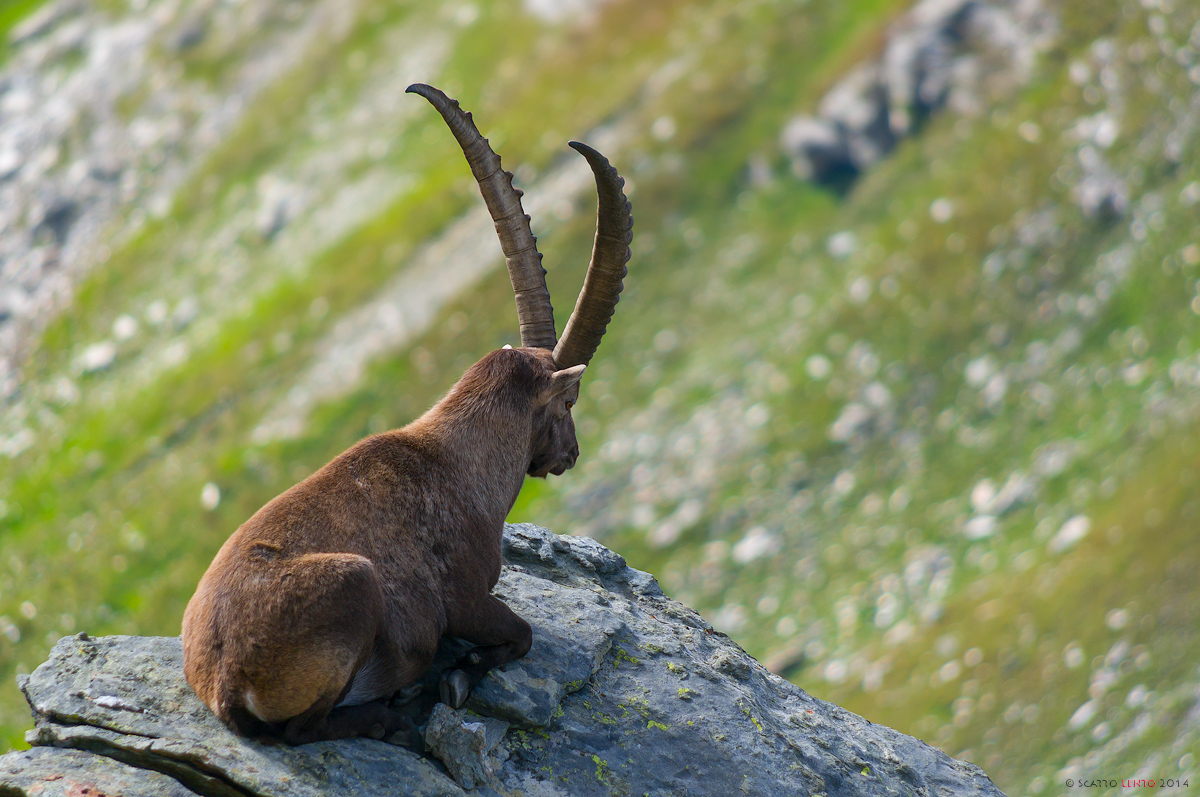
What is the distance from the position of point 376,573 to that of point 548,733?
6.73 ft

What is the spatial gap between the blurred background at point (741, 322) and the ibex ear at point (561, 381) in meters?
12.6

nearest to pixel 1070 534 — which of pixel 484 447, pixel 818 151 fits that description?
pixel 484 447

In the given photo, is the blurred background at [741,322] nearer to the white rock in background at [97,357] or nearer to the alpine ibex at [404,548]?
the white rock in background at [97,357]

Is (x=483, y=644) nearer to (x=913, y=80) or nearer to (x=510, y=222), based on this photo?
(x=510, y=222)

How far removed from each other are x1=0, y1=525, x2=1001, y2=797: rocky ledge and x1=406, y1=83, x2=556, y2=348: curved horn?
260 cm

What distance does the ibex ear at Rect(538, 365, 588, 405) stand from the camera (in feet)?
31.1

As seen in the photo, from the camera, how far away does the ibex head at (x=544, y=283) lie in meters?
9.41

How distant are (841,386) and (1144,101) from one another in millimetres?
12773

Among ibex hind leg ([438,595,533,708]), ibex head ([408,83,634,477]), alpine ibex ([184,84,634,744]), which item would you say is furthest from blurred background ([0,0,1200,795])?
alpine ibex ([184,84,634,744])

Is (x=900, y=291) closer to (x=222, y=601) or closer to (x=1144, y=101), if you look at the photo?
(x=1144, y=101)

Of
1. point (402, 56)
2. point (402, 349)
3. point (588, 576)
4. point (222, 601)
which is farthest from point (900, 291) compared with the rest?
point (402, 56)

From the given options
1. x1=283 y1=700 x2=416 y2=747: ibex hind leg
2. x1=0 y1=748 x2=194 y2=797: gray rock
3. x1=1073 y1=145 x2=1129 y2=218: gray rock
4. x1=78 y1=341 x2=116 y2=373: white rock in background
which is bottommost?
x1=0 y1=748 x2=194 y2=797: gray rock

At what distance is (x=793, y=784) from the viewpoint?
9.01 metres

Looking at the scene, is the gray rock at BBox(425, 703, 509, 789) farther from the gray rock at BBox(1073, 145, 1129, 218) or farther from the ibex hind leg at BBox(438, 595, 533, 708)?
the gray rock at BBox(1073, 145, 1129, 218)
